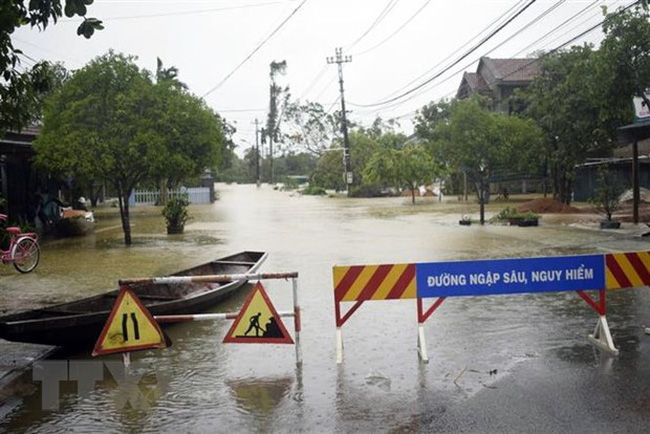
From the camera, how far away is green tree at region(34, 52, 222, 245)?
17047 mm

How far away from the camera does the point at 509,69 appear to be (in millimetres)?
51688

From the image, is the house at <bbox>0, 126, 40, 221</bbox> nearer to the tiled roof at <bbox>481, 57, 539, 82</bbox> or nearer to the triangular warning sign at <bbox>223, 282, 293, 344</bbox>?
the triangular warning sign at <bbox>223, 282, 293, 344</bbox>

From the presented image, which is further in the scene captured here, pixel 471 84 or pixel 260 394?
pixel 471 84

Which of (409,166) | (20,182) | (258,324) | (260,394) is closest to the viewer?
Result: (260,394)

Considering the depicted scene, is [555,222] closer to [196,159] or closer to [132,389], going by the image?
[196,159]

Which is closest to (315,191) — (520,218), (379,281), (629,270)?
(520,218)

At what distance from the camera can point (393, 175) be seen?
46.5 metres

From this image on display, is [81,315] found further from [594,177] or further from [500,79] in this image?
[500,79]

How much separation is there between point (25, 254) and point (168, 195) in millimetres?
33305

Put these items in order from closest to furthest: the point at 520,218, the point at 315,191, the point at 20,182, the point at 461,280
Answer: the point at 461,280 → the point at 520,218 → the point at 20,182 → the point at 315,191

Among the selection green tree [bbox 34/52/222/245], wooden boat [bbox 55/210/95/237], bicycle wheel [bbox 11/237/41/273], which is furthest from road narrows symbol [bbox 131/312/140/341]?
wooden boat [bbox 55/210/95/237]

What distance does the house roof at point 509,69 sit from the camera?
49.6 metres

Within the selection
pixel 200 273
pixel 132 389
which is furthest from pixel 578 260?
pixel 200 273

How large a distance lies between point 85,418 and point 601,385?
15.7ft
